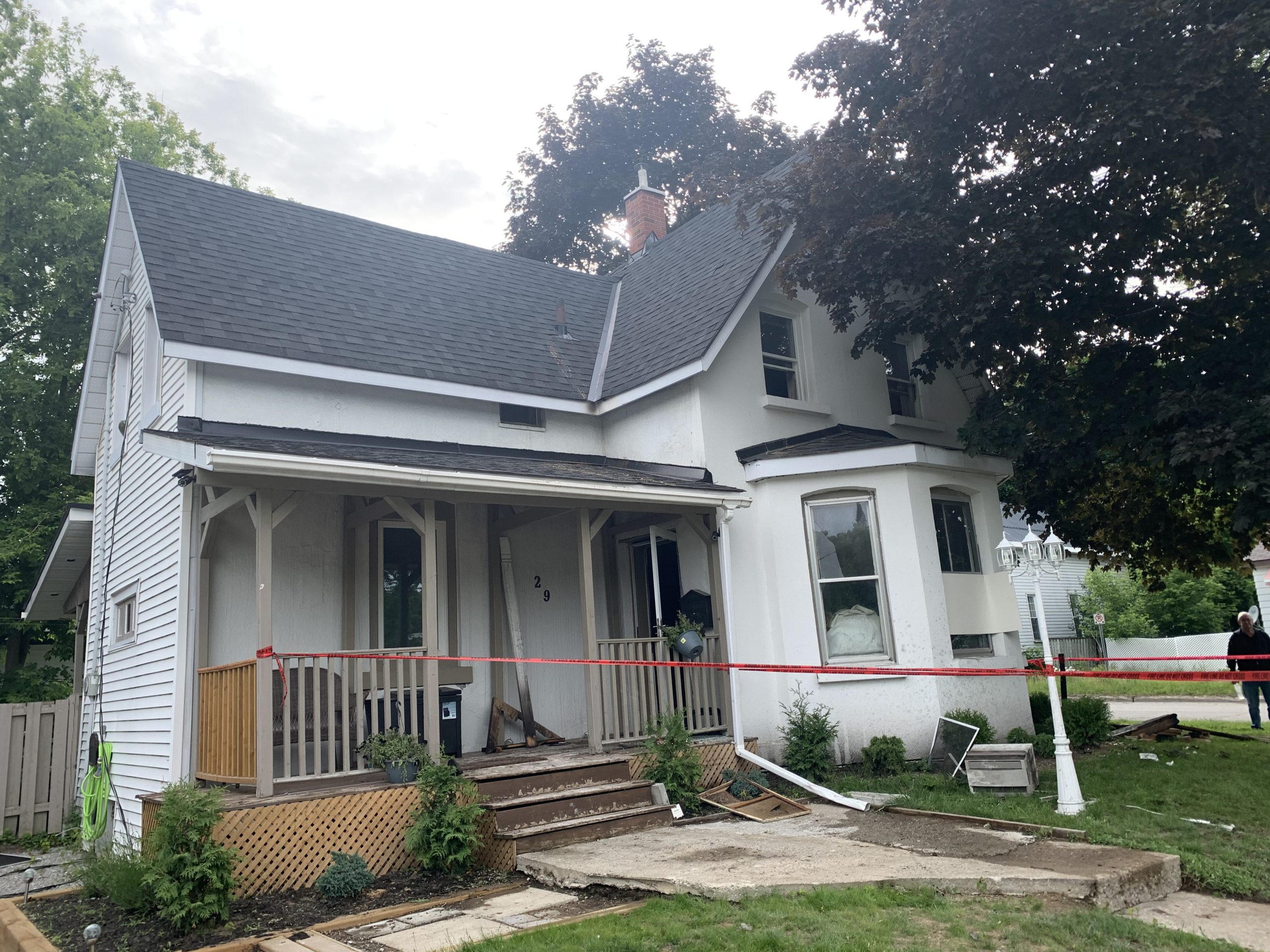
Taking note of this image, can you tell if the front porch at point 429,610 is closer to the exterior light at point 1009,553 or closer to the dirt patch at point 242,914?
the dirt patch at point 242,914

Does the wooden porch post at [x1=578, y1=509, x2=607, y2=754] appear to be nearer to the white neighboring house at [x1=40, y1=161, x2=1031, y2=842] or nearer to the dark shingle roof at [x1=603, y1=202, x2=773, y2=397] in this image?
the white neighboring house at [x1=40, y1=161, x2=1031, y2=842]

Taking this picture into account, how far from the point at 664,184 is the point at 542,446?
851 inches

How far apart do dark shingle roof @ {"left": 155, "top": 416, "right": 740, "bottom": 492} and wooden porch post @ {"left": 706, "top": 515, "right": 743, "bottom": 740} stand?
2.05 ft

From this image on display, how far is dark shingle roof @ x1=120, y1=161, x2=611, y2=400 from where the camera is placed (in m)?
10.4

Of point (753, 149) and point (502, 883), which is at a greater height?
point (753, 149)

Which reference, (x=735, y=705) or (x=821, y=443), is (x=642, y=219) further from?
(x=735, y=705)

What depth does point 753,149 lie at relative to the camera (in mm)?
26609

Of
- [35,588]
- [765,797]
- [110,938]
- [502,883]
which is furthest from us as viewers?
[35,588]

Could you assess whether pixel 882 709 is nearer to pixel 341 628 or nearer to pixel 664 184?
pixel 341 628

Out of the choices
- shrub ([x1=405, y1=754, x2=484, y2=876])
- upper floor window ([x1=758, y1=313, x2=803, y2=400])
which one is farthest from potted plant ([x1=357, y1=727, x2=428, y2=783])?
upper floor window ([x1=758, y1=313, x2=803, y2=400])

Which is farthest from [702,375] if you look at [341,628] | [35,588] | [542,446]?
[35,588]

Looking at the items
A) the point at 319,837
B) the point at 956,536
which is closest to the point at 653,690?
the point at 319,837

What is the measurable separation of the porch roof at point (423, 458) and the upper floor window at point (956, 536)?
2.62 m

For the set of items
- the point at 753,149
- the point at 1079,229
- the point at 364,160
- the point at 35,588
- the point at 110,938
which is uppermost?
the point at 364,160
